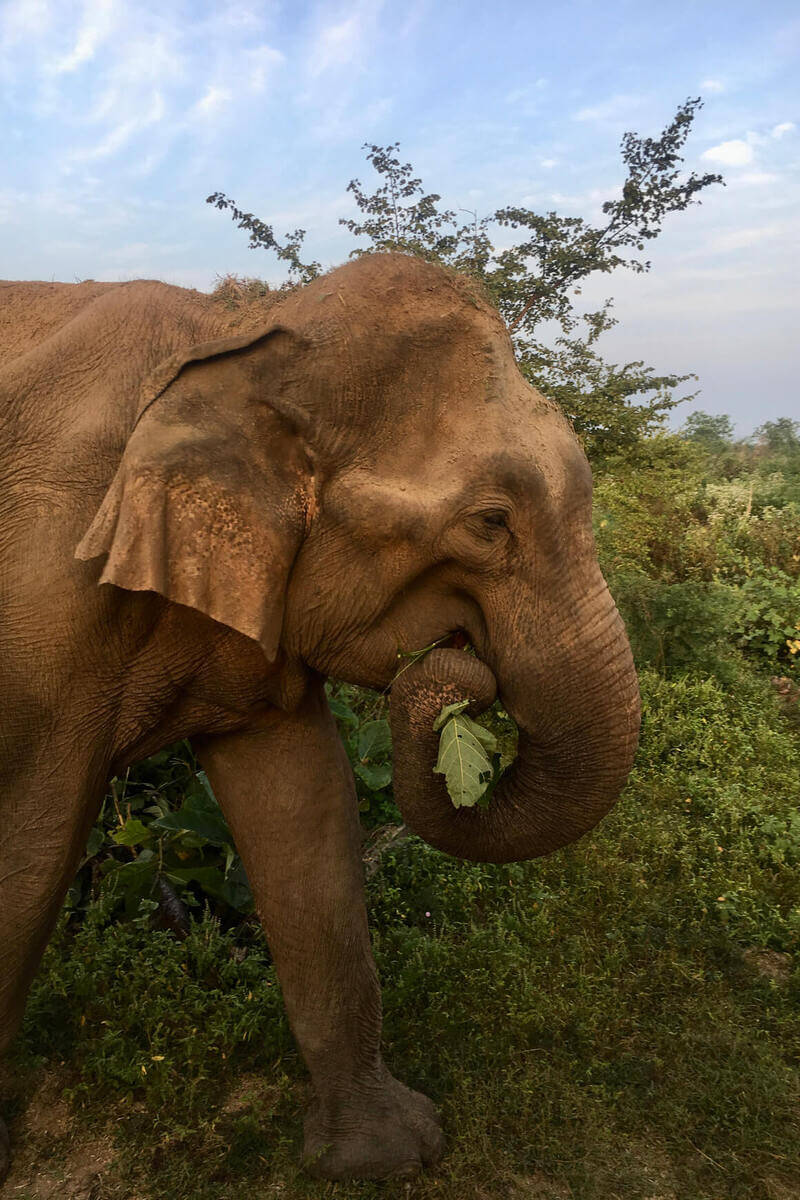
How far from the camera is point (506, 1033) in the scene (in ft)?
11.3

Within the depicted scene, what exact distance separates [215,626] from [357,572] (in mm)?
401

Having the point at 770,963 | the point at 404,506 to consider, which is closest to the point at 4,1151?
the point at 404,506

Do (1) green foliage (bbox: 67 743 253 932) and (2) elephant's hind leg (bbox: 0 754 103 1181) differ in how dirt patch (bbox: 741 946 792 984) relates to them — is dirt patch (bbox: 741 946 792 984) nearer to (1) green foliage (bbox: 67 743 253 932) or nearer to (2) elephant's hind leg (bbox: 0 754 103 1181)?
(1) green foliage (bbox: 67 743 253 932)

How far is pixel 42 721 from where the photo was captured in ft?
7.91

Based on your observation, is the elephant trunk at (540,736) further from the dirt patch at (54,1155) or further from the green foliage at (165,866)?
the green foliage at (165,866)

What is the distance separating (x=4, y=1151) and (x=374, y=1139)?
111cm

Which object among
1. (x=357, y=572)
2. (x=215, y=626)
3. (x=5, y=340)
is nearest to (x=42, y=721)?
(x=215, y=626)

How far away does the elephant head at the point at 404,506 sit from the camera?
2217 mm

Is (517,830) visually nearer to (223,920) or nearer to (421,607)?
(421,607)

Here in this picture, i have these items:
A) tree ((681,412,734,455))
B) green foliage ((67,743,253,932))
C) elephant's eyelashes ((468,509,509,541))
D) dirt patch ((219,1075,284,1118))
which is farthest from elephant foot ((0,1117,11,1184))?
tree ((681,412,734,455))

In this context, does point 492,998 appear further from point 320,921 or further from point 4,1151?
point 4,1151

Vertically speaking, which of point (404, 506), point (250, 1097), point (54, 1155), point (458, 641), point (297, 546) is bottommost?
point (54, 1155)

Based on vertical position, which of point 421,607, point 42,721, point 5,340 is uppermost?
point 5,340

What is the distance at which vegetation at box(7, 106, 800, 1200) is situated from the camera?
117 inches
